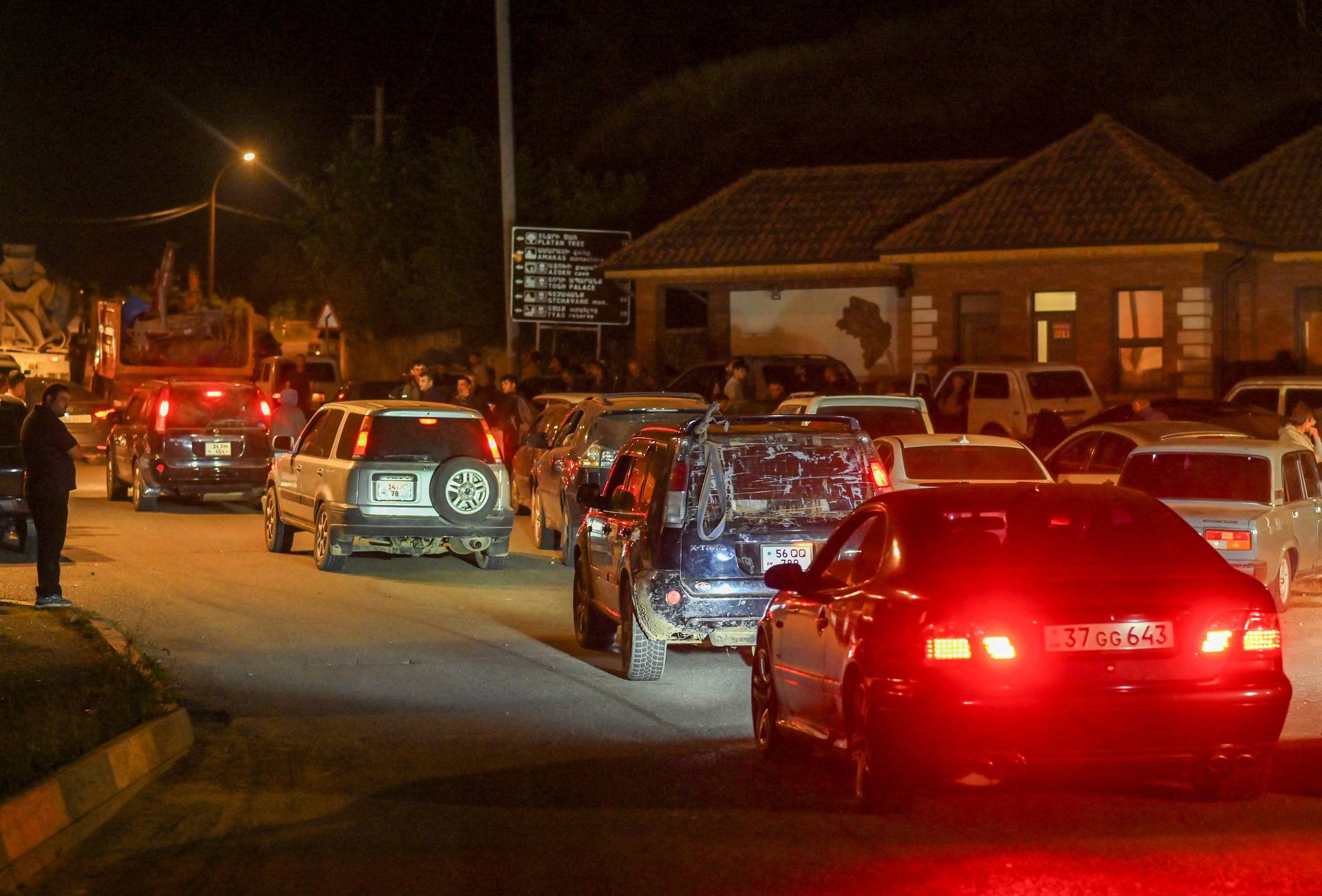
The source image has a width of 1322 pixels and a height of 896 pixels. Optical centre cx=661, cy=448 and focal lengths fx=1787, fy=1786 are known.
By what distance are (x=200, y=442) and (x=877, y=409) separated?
904 cm

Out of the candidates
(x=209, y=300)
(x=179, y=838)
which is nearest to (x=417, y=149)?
(x=209, y=300)

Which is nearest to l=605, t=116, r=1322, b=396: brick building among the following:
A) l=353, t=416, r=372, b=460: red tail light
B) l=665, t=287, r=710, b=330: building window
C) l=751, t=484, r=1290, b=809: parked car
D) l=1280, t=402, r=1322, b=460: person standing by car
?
l=665, t=287, r=710, b=330: building window

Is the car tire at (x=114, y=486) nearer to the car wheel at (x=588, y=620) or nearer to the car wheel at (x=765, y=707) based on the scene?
the car wheel at (x=588, y=620)

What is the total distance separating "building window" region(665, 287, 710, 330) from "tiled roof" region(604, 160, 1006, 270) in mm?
4575

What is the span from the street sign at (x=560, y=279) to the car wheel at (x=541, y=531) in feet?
40.5

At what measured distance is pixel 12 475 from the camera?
18.0m

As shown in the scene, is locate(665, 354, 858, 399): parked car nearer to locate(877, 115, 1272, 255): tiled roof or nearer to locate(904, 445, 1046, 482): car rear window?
locate(877, 115, 1272, 255): tiled roof

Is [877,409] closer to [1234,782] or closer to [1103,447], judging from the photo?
[1103,447]

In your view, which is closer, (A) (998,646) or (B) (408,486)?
(A) (998,646)

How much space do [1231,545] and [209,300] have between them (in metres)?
31.8

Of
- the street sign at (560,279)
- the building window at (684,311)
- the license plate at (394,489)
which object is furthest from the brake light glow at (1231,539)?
the building window at (684,311)

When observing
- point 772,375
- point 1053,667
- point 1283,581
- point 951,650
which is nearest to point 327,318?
point 772,375

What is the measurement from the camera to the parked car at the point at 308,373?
36.4 metres

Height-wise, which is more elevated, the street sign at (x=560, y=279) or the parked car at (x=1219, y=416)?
the street sign at (x=560, y=279)
